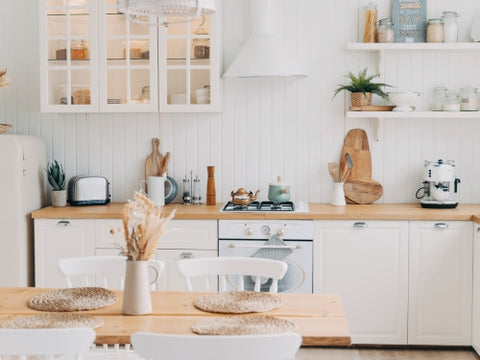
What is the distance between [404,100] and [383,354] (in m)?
1.60

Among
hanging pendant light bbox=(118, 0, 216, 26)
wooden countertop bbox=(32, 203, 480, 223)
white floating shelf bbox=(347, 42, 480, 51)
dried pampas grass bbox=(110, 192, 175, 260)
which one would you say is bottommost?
wooden countertop bbox=(32, 203, 480, 223)

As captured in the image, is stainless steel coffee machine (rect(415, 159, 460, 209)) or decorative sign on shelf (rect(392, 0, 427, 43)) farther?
decorative sign on shelf (rect(392, 0, 427, 43))

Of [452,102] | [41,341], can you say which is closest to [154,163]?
[452,102]

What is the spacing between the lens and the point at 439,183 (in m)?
4.53

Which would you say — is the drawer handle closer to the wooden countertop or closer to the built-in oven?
the wooden countertop

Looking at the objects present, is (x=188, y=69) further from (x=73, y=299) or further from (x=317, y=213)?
(x=73, y=299)

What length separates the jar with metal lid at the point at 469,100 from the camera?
15.0ft

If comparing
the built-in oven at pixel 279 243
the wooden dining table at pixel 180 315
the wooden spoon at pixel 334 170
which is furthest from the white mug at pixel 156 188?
the wooden dining table at pixel 180 315

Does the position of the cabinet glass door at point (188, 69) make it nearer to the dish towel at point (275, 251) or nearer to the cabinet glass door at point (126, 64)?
the cabinet glass door at point (126, 64)

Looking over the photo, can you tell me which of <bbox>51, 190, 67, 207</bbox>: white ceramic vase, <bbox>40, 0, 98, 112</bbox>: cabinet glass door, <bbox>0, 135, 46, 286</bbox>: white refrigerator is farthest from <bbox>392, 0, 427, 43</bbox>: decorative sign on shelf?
<bbox>0, 135, 46, 286</bbox>: white refrigerator

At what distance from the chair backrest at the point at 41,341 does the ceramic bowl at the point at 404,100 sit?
301cm

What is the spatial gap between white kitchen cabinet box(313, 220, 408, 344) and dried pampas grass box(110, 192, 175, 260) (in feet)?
6.41

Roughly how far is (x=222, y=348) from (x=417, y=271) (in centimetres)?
253

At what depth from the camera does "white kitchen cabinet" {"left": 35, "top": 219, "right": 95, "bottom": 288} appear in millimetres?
4406
